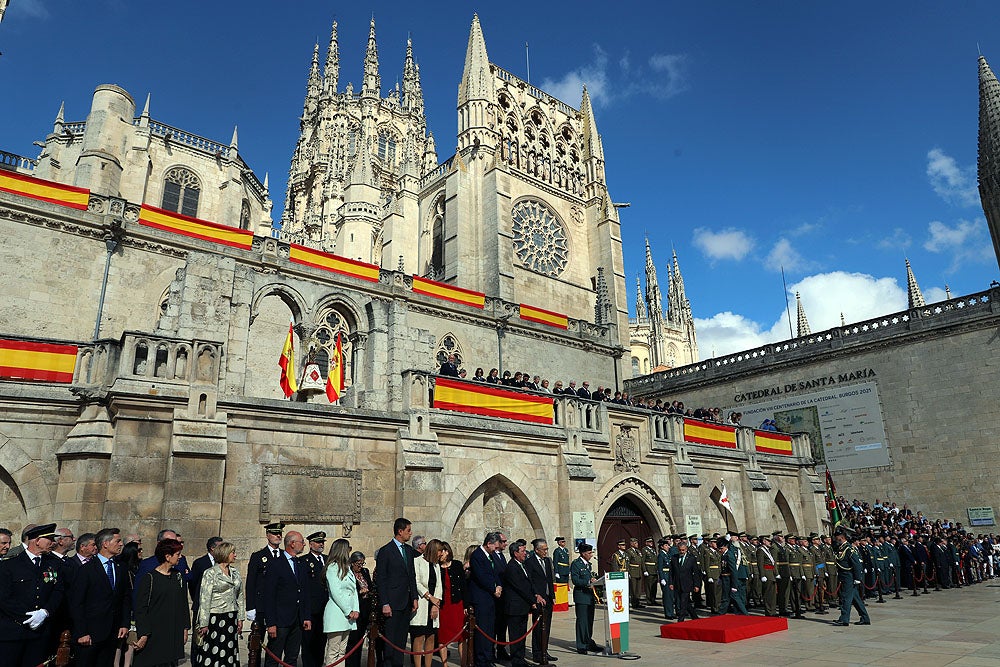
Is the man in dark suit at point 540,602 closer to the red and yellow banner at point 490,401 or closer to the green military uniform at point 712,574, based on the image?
the red and yellow banner at point 490,401

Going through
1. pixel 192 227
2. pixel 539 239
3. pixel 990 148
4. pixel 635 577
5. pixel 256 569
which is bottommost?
pixel 635 577

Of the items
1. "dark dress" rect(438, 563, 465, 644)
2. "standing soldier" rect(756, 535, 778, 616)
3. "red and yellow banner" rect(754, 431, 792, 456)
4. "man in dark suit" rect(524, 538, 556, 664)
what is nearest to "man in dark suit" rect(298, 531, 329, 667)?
"dark dress" rect(438, 563, 465, 644)

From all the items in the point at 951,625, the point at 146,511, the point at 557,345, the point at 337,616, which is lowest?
the point at 951,625

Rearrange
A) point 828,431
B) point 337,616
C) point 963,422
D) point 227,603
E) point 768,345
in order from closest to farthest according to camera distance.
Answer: point 227,603 → point 337,616 → point 963,422 → point 828,431 → point 768,345

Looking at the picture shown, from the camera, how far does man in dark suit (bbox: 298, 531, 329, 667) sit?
22.4 ft

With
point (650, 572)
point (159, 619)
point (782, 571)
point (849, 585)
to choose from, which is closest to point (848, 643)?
point (849, 585)

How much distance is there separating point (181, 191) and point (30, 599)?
30419mm

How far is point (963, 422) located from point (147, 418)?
25761 mm

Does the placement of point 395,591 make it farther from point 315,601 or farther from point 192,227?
point 192,227

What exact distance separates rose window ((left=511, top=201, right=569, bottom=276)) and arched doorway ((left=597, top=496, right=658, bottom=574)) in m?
22.4

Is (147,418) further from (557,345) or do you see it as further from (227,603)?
(557,345)

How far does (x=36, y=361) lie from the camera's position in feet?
34.6

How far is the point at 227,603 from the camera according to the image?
619cm

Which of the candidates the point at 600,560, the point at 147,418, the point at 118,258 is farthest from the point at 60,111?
the point at 600,560
